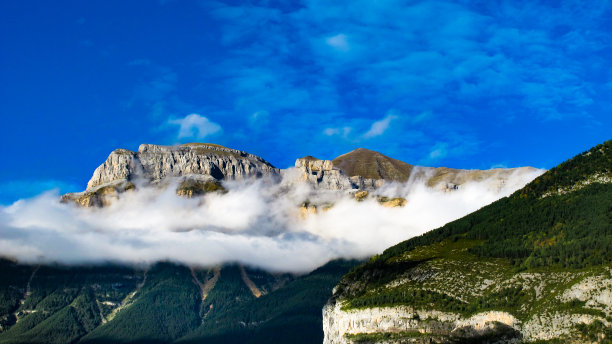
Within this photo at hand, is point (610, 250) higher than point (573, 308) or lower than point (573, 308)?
higher

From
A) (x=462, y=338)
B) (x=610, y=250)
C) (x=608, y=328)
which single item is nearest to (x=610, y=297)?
(x=608, y=328)

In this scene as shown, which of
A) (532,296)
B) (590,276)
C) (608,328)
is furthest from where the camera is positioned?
(532,296)

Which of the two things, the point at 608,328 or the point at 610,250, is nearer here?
the point at 608,328

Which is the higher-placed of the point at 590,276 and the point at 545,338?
the point at 590,276

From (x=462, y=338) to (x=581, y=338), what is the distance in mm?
36200

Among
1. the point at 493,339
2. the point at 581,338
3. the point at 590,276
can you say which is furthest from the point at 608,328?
the point at 493,339

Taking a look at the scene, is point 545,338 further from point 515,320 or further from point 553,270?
point 553,270

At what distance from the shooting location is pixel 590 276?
7106 inches

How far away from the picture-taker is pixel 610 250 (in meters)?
192

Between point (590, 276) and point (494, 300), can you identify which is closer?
point (590, 276)

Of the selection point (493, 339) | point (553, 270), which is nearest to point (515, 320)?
point (493, 339)

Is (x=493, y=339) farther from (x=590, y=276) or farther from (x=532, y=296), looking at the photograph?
(x=590, y=276)

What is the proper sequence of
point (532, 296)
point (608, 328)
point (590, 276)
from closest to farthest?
1. point (608, 328)
2. point (590, 276)
3. point (532, 296)

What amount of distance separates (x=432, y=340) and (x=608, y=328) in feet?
162
